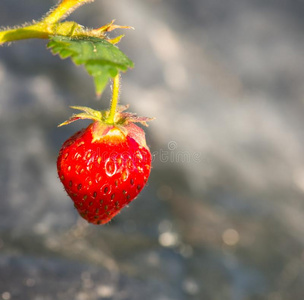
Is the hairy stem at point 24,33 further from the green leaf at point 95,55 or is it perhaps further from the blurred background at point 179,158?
the blurred background at point 179,158

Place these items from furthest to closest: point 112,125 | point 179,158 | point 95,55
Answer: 1. point 179,158
2. point 112,125
3. point 95,55

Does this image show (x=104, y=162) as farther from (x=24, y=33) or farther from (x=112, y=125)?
(x=24, y=33)

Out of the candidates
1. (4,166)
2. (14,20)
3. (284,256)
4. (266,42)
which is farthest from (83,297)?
(266,42)

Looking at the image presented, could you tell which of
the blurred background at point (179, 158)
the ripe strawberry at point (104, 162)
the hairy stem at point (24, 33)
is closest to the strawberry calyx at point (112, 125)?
the ripe strawberry at point (104, 162)

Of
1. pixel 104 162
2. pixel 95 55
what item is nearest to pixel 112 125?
pixel 104 162

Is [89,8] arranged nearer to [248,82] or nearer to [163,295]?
[248,82]

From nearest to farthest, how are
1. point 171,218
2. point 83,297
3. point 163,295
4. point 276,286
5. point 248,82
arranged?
point 83,297 → point 163,295 → point 276,286 → point 171,218 → point 248,82
